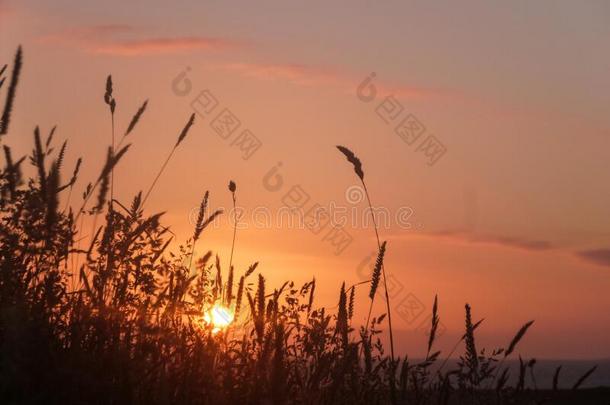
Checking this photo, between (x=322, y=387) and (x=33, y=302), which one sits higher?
(x=33, y=302)

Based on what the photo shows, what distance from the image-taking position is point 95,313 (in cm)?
370

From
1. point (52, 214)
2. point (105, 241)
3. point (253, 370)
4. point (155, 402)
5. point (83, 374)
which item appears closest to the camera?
point (52, 214)

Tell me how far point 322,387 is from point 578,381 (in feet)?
3.89

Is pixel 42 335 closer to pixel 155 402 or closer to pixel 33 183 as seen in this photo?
pixel 155 402

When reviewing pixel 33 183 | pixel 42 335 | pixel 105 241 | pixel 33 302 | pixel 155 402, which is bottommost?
pixel 155 402

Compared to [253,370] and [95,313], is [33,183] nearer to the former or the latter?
[95,313]

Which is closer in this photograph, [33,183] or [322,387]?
[322,387]

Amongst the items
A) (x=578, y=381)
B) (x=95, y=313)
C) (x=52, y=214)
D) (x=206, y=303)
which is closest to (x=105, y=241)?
(x=95, y=313)

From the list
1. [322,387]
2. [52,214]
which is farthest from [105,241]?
[322,387]

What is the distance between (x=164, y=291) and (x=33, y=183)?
106cm

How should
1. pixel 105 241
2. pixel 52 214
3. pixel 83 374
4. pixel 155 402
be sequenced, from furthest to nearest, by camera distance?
pixel 105 241
pixel 155 402
pixel 83 374
pixel 52 214

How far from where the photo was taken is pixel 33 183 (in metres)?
4.26

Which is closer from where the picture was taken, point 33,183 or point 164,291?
point 164,291

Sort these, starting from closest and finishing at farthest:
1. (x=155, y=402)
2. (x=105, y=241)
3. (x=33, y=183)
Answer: (x=155, y=402) → (x=105, y=241) → (x=33, y=183)
